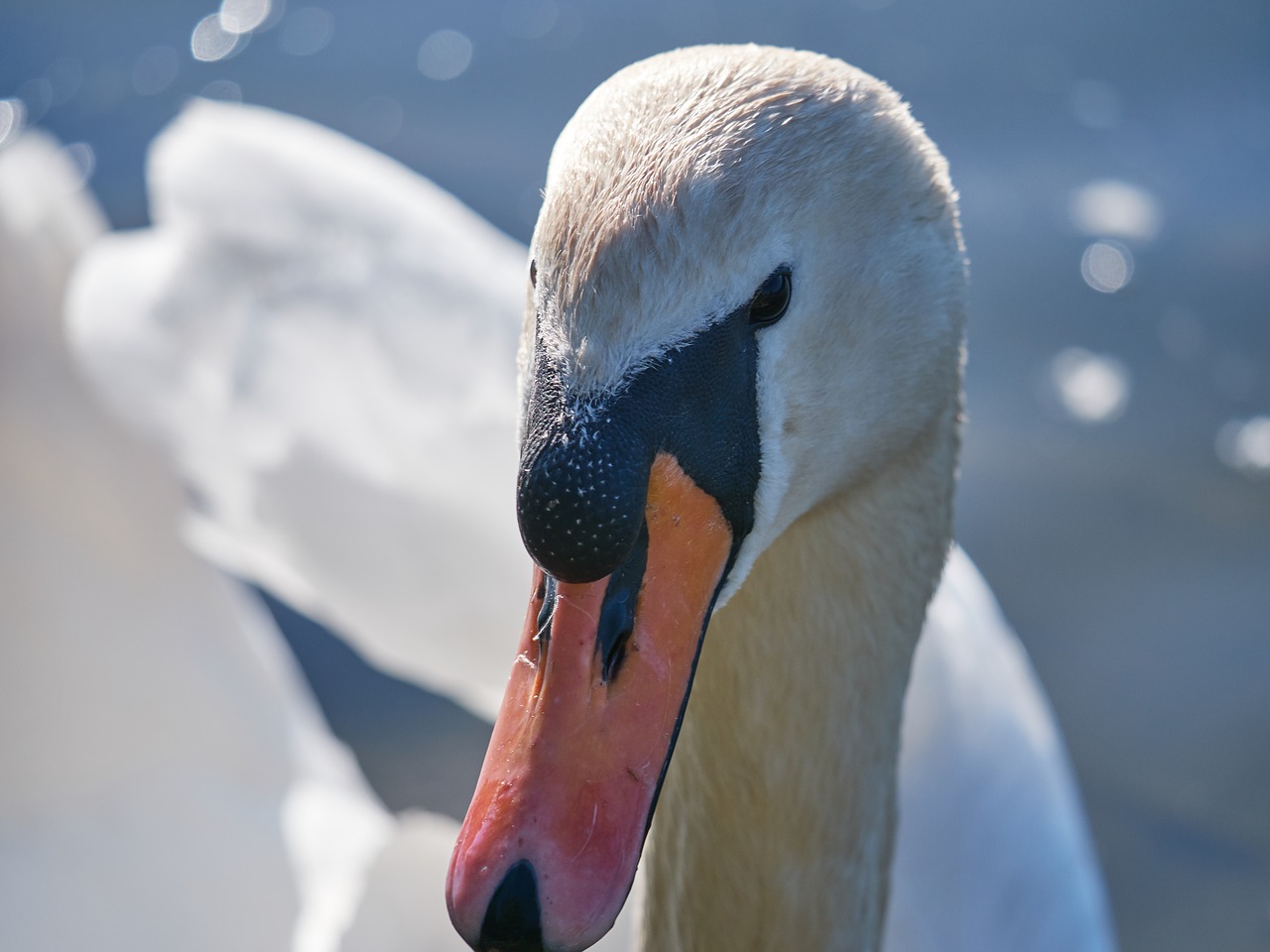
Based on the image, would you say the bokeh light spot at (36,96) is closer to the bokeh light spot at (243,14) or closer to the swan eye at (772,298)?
the bokeh light spot at (243,14)

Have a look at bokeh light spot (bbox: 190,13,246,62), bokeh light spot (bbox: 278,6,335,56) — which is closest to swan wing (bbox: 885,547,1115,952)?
bokeh light spot (bbox: 278,6,335,56)

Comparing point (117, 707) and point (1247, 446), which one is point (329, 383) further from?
A: point (1247, 446)

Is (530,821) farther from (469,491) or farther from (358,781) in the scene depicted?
(358,781)

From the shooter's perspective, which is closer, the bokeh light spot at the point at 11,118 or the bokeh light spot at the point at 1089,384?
the bokeh light spot at the point at 1089,384

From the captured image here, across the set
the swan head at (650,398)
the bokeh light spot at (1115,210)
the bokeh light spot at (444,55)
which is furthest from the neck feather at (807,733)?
the bokeh light spot at (444,55)

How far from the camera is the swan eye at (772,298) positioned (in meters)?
1.34

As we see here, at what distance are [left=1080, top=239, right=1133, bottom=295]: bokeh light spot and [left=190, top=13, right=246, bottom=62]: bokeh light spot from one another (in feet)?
9.12

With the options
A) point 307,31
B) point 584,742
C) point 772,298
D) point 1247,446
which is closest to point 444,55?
point 307,31

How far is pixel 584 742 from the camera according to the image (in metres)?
1.31

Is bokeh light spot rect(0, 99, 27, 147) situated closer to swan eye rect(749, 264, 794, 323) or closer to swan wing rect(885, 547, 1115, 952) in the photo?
swan wing rect(885, 547, 1115, 952)

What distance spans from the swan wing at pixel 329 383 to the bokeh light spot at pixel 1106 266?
1988mm

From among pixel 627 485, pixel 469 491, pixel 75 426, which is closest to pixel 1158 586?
pixel 469 491

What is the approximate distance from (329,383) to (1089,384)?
215cm

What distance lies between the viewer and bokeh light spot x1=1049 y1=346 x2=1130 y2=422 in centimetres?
404
